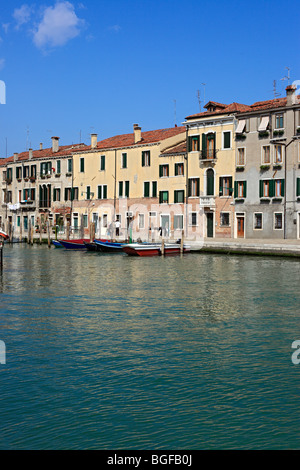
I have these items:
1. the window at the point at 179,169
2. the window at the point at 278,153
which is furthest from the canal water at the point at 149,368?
the window at the point at 179,169

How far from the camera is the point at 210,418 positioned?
8414 millimetres

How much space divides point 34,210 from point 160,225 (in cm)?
1855

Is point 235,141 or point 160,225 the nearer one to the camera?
point 235,141

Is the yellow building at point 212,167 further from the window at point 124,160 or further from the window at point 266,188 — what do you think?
the window at point 124,160

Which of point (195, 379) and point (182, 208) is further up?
point (182, 208)

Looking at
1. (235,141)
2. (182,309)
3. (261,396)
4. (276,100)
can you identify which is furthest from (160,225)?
(261,396)

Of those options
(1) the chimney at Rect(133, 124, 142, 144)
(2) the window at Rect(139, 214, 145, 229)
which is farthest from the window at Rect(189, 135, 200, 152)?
(2) the window at Rect(139, 214, 145, 229)

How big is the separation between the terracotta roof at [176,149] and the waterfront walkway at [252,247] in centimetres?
891

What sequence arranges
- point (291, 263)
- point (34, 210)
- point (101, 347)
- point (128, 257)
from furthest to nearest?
point (34, 210) → point (128, 257) → point (291, 263) → point (101, 347)

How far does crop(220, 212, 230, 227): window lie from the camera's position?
1697 inches

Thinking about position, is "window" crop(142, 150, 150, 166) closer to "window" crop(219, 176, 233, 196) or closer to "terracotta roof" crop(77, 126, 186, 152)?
"terracotta roof" crop(77, 126, 186, 152)

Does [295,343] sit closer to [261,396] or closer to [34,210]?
[261,396]
